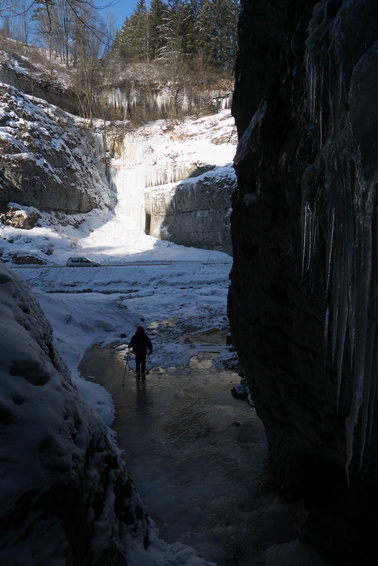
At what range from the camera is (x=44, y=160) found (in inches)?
1227

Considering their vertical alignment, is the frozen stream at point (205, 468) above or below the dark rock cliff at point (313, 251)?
below

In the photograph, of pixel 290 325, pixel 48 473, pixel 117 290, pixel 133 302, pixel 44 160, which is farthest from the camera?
pixel 44 160

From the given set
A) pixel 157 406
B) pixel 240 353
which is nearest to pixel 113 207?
pixel 157 406

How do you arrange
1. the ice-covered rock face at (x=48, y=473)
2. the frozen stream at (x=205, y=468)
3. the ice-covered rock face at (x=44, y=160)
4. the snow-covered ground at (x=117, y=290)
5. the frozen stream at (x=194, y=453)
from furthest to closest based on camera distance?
the ice-covered rock face at (x=44, y=160)
the snow-covered ground at (x=117, y=290)
the frozen stream at (x=194, y=453)
the frozen stream at (x=205, y=468)
the ice-covered rock face at (x=48, y=473)

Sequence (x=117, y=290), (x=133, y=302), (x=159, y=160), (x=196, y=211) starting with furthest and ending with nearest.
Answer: (x=159, y=160)
(x=196, y=211)
(x=117, y=290)
(x=133, y=302)

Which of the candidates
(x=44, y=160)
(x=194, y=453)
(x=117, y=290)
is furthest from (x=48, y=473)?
(x=44, y=160)

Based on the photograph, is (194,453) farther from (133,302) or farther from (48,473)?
(133,302)

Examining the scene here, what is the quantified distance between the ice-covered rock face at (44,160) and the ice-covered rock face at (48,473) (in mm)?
Answer: 30202

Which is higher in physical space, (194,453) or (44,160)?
(44,160)

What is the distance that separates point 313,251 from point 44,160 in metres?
33.4

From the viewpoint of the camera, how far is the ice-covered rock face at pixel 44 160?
95.8 ft

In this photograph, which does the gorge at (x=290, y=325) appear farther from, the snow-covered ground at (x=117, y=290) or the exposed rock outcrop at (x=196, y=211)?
the exposed rock outcrop at (x=196, y=211)

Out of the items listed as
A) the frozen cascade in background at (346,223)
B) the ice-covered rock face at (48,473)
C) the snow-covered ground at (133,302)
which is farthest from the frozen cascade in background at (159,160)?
the ice-covered rock face at (48,473)

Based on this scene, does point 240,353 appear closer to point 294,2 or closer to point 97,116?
point 294,2
